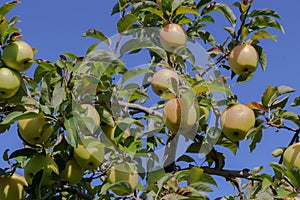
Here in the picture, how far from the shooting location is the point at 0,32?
84.2 inches

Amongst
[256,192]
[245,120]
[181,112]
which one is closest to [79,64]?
[181,112]

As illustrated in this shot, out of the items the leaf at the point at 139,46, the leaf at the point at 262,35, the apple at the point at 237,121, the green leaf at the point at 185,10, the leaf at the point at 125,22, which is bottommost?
the apple at the point at 237,121

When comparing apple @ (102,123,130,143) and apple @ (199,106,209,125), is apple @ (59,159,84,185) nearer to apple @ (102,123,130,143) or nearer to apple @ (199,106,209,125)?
apple @ (102,123,130,143)

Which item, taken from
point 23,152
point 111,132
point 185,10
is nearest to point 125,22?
point 185,10

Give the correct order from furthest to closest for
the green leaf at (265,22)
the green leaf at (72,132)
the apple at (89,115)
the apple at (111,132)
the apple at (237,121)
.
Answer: the green leaf at (265,22), the apple at (111,132), the apple at (237,121), the apple at (89,115), the green leaf at (72,132)

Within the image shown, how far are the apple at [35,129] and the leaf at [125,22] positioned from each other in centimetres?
55

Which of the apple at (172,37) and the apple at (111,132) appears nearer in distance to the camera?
the apple at (111,132)

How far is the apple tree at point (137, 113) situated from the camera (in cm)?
199

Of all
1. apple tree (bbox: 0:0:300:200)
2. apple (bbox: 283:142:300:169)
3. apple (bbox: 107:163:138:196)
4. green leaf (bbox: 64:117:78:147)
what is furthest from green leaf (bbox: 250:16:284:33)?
green leaf (bbox: 64:117:78:147)

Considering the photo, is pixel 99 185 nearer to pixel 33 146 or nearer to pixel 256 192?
pixel 33 146

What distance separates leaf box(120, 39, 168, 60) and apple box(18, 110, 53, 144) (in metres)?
0.48

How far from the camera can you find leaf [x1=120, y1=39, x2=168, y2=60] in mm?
2294

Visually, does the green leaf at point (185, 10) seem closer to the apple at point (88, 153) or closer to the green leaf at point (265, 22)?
the green leaf at point (265, 22)

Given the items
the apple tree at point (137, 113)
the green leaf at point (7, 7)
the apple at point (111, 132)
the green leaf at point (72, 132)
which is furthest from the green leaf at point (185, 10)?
the green leaf at point (72, 132)
